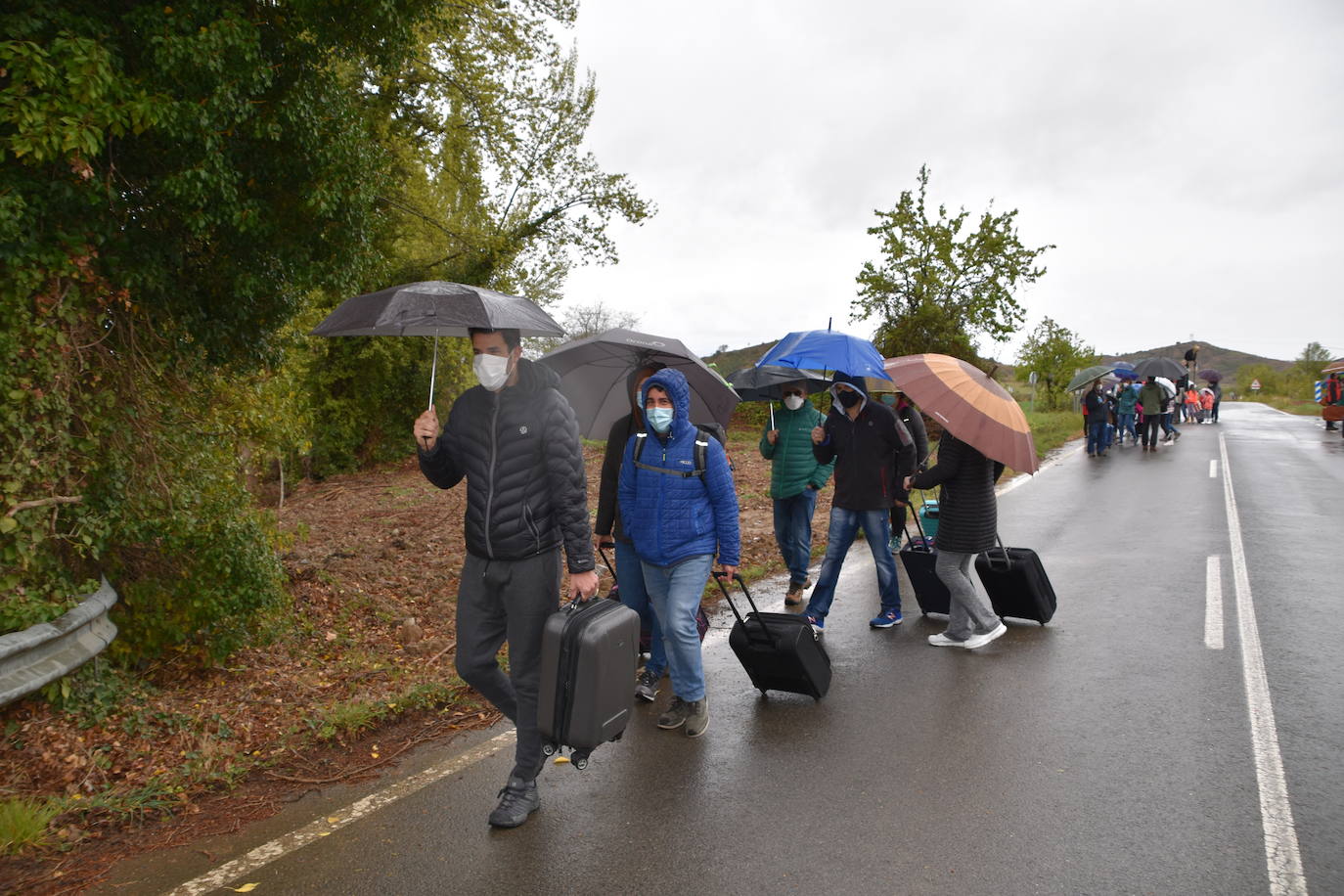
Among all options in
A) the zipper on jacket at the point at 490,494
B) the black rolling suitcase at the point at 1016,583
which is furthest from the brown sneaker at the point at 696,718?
the black rolling suitcase at the point at 1016,583

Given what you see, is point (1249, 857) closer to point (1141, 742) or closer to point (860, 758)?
point (1141, 742)

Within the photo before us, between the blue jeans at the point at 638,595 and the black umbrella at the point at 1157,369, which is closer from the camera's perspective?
the blue jeans at the point at 638,595

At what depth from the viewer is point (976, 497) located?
6430mm

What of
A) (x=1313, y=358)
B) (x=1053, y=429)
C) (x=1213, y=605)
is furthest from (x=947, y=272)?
(x=1313, y=358)

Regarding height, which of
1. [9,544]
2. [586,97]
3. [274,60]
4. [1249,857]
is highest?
[586,97]

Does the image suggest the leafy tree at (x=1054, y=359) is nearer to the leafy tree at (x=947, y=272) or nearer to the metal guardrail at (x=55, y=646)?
the leafy tree at (x=947, y=272)

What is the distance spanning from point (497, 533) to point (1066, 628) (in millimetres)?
4982

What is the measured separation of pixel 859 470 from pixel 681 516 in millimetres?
2404

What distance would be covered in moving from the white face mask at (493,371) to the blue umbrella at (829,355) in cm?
278

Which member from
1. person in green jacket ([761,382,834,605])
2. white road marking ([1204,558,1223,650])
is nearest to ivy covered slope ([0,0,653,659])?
person in green jacket ([761,382,834,605])

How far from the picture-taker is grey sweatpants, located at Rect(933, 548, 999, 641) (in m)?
6.51

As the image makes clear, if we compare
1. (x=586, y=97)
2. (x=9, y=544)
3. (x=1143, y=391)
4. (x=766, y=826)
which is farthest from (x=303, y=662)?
(x=1143, y=391)

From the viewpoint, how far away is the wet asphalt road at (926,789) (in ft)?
11.8

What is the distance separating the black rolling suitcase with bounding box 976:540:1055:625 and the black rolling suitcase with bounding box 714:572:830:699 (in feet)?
6.94
